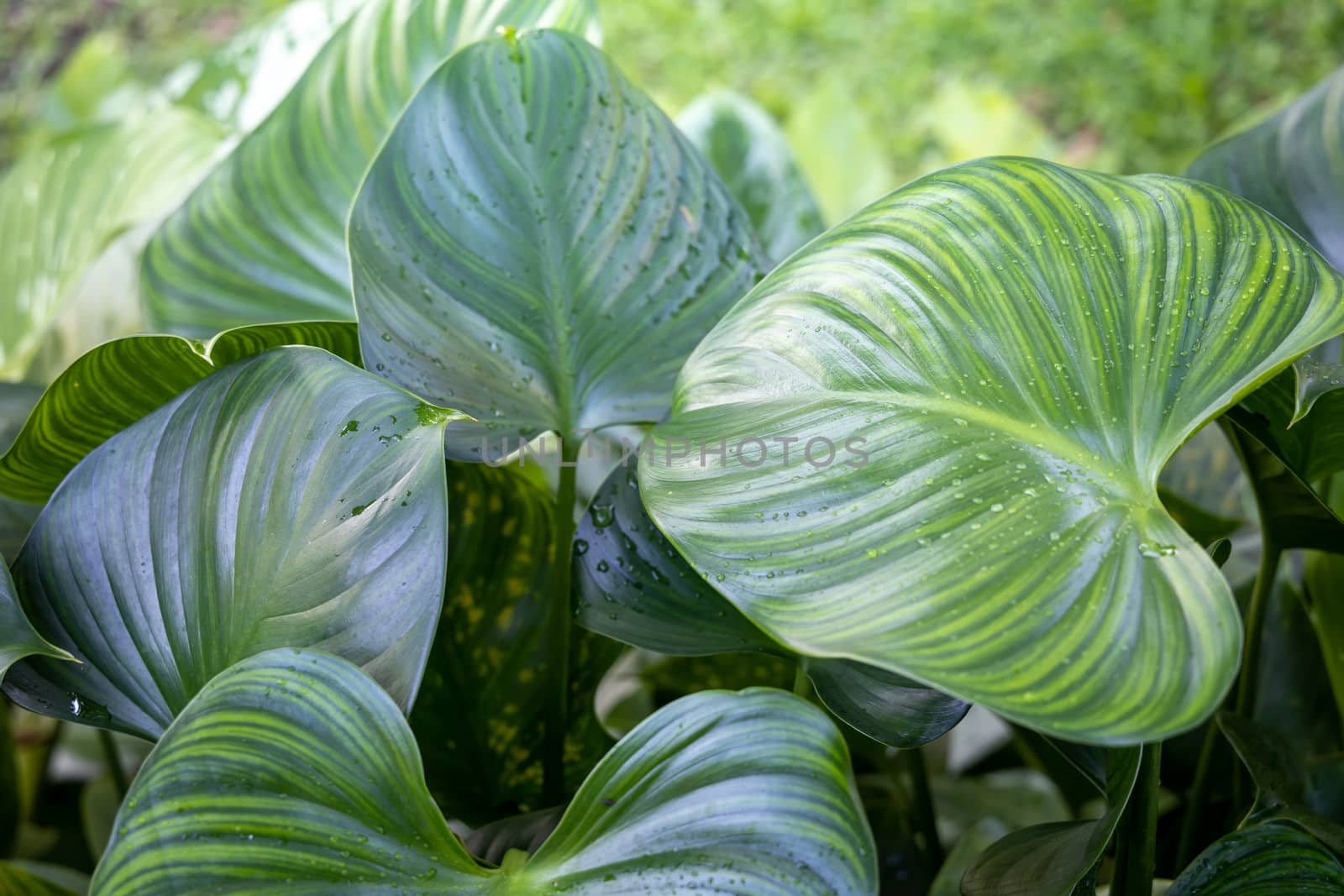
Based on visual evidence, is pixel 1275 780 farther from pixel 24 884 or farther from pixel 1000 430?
pixel 24 884

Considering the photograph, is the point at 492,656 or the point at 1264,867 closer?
the point at 1264,867

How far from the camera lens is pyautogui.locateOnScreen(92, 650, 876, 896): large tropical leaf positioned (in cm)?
27

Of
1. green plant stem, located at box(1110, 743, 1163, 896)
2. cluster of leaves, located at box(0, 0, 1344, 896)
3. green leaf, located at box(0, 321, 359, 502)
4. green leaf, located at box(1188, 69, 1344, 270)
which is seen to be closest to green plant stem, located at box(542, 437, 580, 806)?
cluster of leaves, located at box(0, 0, 1344, 896)

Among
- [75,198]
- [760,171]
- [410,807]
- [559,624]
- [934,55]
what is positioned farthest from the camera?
[934,55]

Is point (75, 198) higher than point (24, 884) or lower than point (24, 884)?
higher

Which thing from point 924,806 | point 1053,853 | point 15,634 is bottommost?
point 924,806

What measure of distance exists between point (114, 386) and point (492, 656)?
180mm

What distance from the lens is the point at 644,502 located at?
307mm

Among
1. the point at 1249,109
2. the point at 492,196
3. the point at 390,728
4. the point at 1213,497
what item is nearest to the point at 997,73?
the point at 1249,109

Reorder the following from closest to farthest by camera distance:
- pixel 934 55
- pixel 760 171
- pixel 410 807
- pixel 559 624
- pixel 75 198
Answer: pixel 410 807 < pixel 559 624 < pixel 760 171 < pixel 75 198 < pixel 934 55

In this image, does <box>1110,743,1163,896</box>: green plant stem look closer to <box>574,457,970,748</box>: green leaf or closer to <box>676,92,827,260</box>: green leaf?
<box>574,457,970,748</box>: green leaf

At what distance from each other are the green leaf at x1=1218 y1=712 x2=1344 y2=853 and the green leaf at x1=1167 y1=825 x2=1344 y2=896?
1cm

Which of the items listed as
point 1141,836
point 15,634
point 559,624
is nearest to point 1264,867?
point 1141,836

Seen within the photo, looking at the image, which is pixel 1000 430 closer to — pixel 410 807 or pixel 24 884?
pixel 410 807
